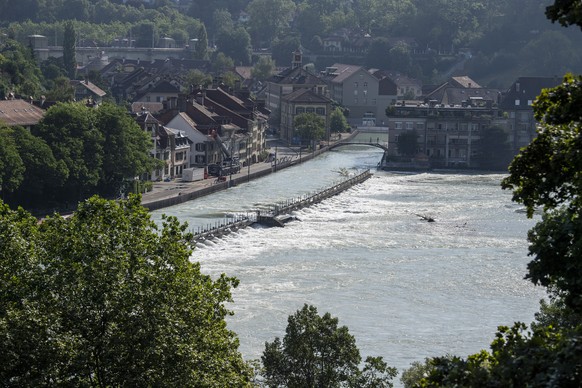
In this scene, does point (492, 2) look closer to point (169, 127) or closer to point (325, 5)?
point (325, 5)

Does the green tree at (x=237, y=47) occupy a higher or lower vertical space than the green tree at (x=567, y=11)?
higher

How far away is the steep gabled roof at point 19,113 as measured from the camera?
6638 cm

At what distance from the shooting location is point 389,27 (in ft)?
533

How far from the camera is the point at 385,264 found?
46969mm

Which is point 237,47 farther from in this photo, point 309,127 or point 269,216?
point 269,216

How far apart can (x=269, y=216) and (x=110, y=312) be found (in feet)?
129

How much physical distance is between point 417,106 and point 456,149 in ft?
15.0

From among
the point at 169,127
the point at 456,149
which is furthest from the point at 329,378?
the point at 456,149

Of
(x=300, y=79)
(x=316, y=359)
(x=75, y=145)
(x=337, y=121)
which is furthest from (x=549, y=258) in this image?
(x=300, y=79)

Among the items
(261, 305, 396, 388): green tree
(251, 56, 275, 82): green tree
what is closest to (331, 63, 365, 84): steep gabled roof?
(251, 56, 275, 82): green tree

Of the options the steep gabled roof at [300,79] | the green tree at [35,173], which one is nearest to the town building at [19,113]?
the green tree at [35,173]

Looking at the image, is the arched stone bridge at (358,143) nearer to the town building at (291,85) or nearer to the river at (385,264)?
the town building at (291,85)

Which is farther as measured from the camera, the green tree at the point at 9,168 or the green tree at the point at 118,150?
the green tree at the point at 118,150

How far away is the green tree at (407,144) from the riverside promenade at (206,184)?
5862 mm
